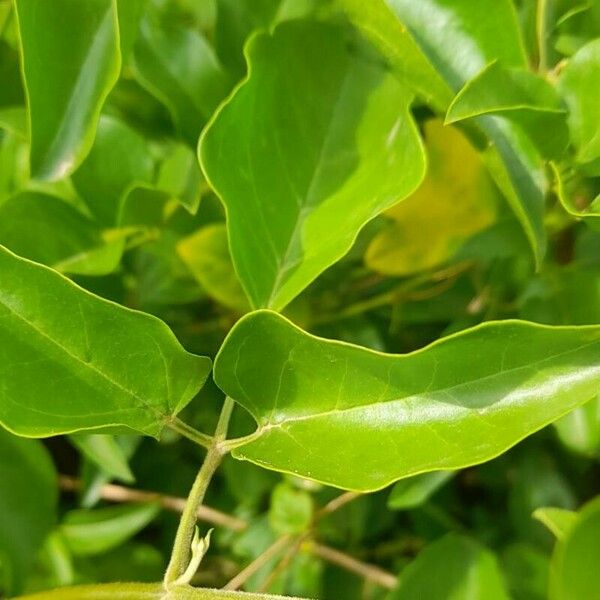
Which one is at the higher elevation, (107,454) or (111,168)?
(111,168)

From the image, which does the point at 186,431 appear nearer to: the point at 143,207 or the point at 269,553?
the point at 143,207

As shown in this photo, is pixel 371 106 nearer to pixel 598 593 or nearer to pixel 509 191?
pixel 509 191

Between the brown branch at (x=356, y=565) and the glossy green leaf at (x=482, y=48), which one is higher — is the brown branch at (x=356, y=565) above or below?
below

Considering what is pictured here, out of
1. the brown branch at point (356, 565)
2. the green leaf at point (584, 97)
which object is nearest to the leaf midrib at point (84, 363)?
the green leaf at point (584, 97)

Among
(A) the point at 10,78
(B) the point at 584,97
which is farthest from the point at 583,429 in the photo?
(A) the point at 10,78

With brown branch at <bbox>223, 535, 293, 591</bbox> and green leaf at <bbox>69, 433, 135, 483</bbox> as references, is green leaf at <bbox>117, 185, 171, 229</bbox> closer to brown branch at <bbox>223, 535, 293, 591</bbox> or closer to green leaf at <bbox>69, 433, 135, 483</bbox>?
green leaf at <bbox>69, 433, 135, 483</bbox>

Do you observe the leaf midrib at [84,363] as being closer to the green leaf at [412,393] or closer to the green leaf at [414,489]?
the green leaf at [412,393]
